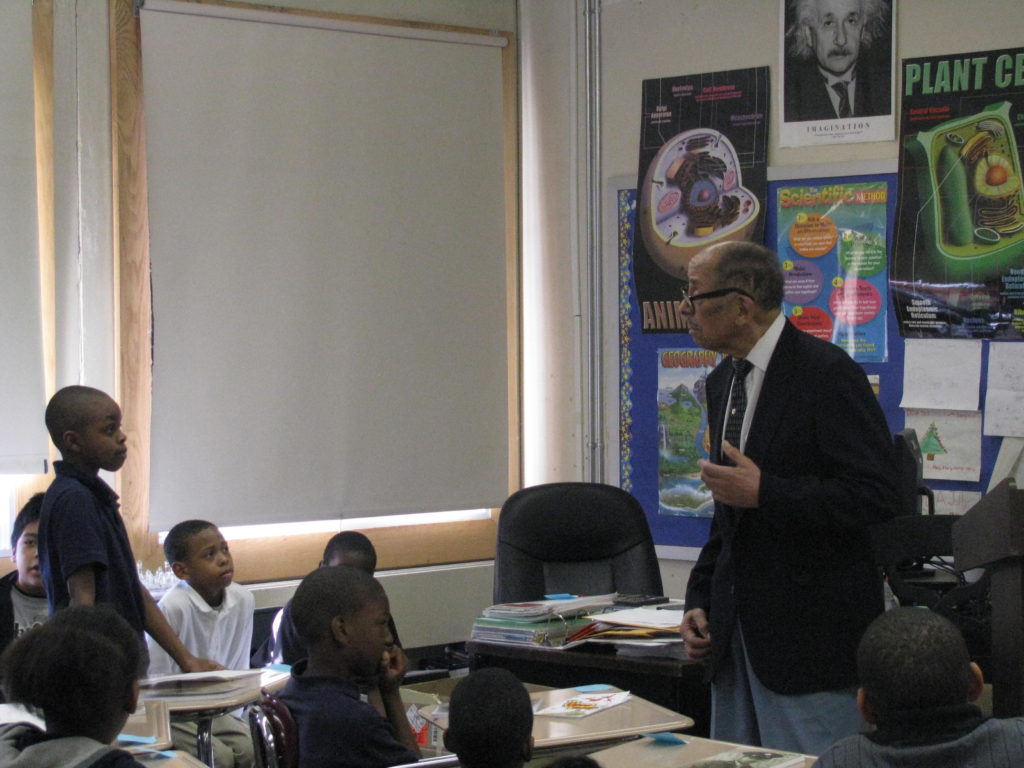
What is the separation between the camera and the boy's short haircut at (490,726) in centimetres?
185

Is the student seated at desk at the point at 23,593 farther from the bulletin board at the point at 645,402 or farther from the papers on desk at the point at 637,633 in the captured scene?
the bulletin board at the point at 645,402

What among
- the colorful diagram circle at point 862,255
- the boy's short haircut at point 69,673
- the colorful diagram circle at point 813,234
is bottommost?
the boy's short haircut at point 69,673

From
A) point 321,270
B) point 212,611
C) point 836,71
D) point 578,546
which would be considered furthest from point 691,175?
point 212,611

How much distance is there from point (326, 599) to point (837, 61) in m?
2.84

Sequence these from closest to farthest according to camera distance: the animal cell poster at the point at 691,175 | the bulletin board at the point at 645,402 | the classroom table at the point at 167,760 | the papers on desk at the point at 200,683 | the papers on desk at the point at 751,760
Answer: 1. the papers on desk at the point at 751,760
2. the classroom table at the point at 167,760
3. the papers on desk at the point at 200,683
4. the animal cell poster at the point at 691,175
5. the bulletin board at the point at 645,402

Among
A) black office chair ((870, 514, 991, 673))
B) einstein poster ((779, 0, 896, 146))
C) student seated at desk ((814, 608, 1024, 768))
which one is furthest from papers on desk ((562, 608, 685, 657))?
einstein poster ((779, 0, 896, 146))

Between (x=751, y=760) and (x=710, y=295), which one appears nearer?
(x=751, y=760)

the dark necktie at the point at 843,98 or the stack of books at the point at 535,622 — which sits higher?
the dark necktie at the point at 843,98

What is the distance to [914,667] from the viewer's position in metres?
1.56

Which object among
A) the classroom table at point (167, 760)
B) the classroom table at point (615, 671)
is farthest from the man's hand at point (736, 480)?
the classroom table at point (167, 760)

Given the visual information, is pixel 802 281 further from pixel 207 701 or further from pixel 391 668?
pixel 207 701

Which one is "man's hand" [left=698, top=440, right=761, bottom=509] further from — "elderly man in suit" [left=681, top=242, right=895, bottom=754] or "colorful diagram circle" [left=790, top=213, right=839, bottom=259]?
"colorful diagram circle" [left=790, top=213, right=839, bottom=259]

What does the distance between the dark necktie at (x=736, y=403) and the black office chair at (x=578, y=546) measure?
1.23 meters

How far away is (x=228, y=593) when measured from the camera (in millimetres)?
3865
